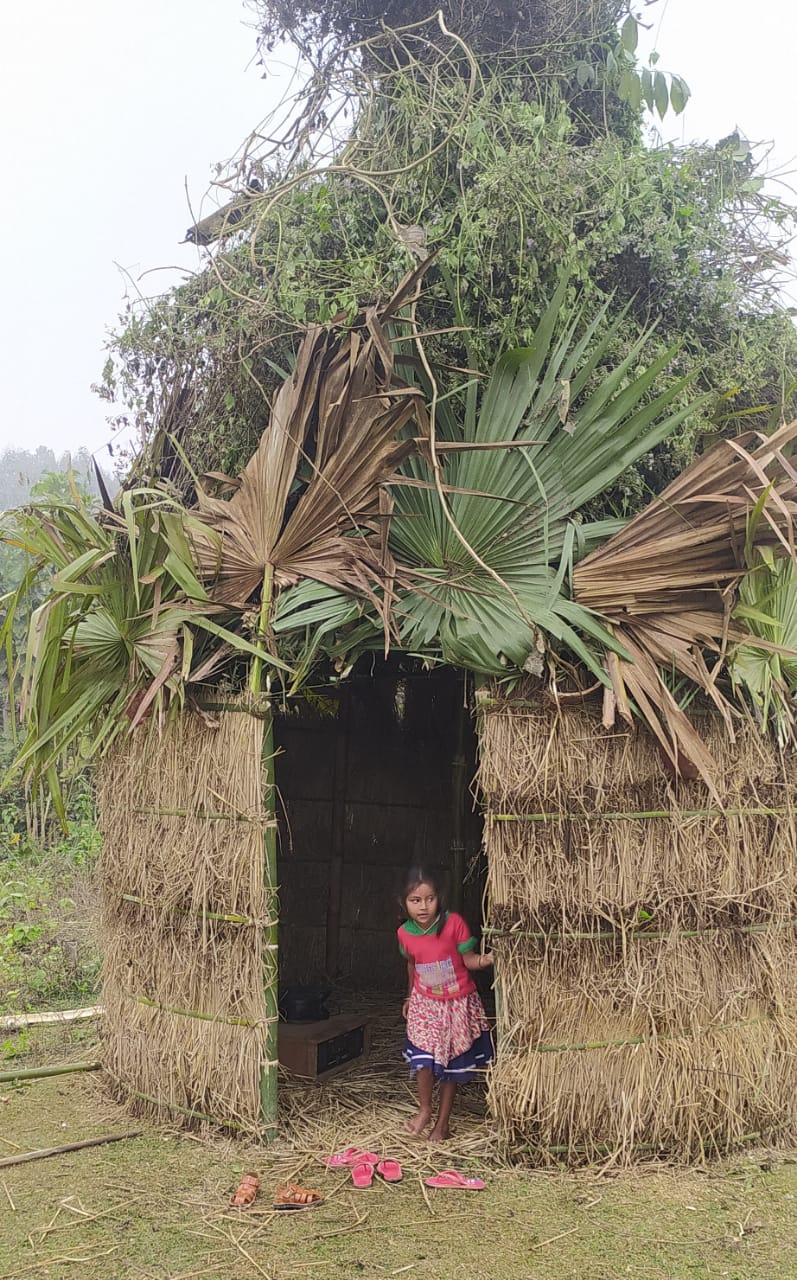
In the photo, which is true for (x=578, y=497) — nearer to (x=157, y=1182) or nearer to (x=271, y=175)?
(x=271, y=175)

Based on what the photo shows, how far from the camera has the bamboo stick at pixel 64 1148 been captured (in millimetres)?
4324

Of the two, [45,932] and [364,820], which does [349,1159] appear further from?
[45,932]

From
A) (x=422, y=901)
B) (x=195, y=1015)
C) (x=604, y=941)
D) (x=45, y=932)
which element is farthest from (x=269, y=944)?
(x=45, y=932)

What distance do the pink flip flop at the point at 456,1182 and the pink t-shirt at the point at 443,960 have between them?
0.71 metres

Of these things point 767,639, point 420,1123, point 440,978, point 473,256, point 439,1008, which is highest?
point 473,256

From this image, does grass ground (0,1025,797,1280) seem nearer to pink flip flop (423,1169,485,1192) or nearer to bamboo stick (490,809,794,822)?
pink flip flop (423,1169,485,1192)

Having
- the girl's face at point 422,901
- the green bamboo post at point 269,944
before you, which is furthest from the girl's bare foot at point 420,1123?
the girl's face at point 422,901

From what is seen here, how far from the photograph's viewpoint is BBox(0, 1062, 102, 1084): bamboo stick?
533cm

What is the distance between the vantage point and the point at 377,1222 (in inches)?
147

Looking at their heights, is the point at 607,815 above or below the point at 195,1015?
above

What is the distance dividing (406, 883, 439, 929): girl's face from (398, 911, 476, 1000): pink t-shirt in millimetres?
89

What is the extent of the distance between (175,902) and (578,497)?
8.15ft

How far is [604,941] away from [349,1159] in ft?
4.56

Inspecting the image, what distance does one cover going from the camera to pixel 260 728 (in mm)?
4379
